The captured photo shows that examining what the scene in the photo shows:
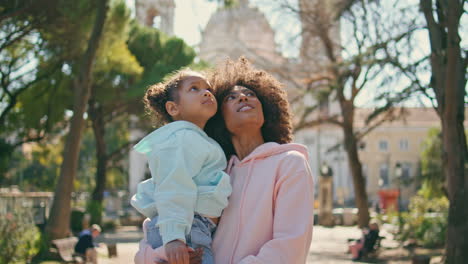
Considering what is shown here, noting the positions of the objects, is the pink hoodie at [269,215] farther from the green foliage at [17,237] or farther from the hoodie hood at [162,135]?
the green foliage at [17,237]

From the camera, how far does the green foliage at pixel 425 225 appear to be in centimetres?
1670

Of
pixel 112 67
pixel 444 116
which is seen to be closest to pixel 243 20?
pixel 112 67

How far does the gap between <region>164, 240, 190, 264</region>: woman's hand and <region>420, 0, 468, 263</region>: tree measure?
24.1ft

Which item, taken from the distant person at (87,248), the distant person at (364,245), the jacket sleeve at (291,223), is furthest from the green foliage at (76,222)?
the jacket sleeve at (291,223)

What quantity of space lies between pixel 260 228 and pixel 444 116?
802 cm

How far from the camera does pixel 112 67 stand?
20.2m

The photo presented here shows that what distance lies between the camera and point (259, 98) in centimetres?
305

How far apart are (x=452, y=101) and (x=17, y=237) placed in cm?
852

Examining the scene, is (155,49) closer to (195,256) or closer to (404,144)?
(195,256)

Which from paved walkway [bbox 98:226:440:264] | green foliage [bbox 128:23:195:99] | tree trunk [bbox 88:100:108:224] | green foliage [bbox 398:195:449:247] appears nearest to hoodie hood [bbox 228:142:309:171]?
paved walkway [bbox 98:226:440:264]

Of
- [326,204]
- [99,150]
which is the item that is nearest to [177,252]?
[99,150]

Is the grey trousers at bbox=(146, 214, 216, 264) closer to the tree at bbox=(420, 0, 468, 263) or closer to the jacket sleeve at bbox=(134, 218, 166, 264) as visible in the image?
the jacket sleeve at bbox=(134, 218, 166, 264)

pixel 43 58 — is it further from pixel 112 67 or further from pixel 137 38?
pixel 137 38

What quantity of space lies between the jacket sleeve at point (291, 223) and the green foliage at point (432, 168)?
28.0m
